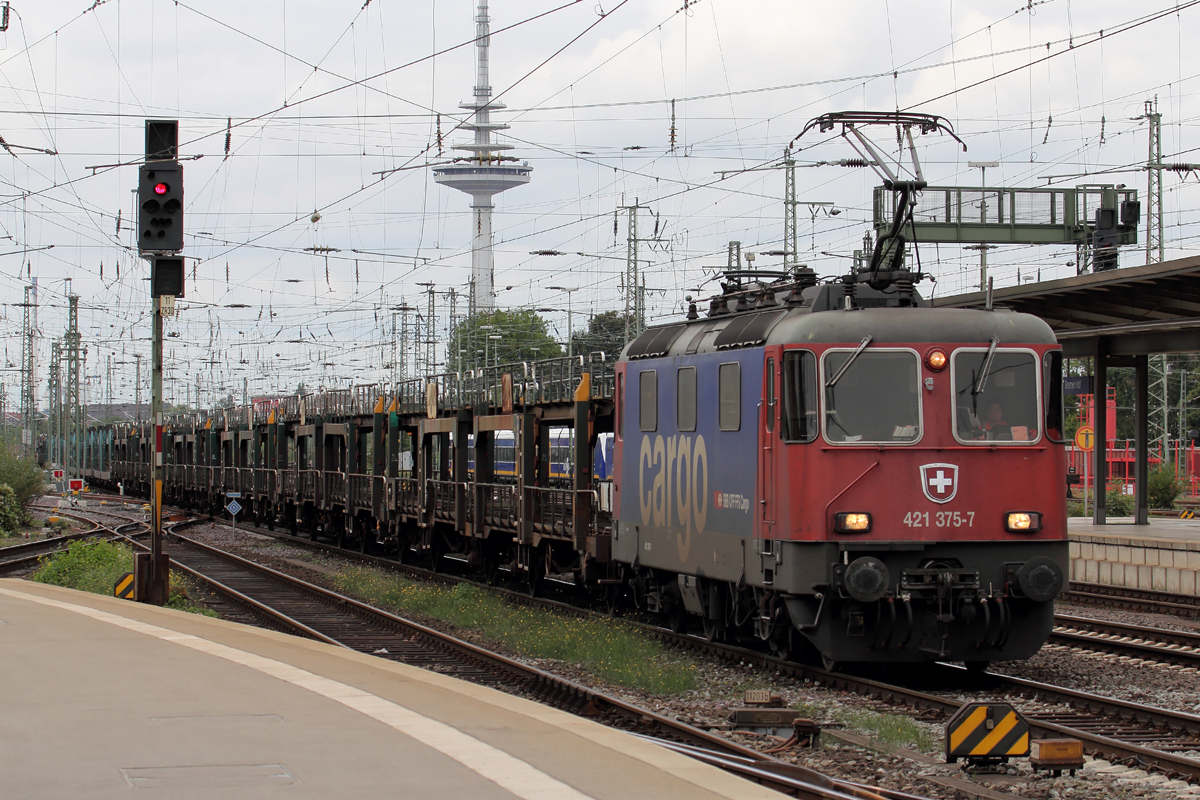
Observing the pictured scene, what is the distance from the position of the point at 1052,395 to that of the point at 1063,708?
2798mm

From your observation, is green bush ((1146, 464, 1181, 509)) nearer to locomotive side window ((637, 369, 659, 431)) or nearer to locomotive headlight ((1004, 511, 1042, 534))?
locomotive side window ((637, 369, 659, 431))

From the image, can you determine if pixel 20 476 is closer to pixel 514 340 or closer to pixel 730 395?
pixel 730 395

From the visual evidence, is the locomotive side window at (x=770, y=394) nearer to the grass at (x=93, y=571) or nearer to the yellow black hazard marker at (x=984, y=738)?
the yellow black hazard marker at (x=984, y=738)

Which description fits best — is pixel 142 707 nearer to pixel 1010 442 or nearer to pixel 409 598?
pixel 1010 442

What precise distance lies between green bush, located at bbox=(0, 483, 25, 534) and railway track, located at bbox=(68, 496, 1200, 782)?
3047cm

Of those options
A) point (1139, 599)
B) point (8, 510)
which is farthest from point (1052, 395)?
point (8, 510)

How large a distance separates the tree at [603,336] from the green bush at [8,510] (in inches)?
1243

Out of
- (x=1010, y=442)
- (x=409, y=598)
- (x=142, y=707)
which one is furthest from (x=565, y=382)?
(x=142, y=707)

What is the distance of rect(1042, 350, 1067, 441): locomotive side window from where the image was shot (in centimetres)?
1191

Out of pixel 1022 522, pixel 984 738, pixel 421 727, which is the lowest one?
pixel 984 738

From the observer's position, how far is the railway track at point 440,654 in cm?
793

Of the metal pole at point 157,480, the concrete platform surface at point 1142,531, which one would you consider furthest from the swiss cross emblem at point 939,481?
the metal pole at point 157,480

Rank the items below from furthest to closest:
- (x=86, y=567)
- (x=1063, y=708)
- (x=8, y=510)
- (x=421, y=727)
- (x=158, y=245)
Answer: (x=8, y=510)
(x=86, y=567)
(x=158, y=245)
(x=1063, y=708)
(x=421, y=727)

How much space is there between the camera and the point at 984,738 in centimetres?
840
